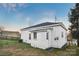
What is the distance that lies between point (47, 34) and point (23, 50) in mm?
296

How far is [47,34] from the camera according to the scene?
7.00ft

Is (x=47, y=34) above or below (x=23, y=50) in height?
above

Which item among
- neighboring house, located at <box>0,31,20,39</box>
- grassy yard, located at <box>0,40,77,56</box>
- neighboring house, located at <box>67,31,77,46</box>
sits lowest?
grassy yard, located at <box>0,40,77,56</box>

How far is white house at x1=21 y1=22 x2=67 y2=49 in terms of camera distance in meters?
2.13

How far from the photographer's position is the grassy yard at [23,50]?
2125mm

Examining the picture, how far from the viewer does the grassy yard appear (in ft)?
6.97

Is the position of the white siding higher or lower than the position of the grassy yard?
higher

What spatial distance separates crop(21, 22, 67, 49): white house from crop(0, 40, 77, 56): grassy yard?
2.0 inches

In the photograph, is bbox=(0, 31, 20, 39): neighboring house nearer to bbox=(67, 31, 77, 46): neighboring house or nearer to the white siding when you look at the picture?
the white siding

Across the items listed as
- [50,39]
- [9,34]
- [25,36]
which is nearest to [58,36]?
[50,39]

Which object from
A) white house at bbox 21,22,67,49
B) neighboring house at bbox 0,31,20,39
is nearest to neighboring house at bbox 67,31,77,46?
white house at bbox 21,22,67,49

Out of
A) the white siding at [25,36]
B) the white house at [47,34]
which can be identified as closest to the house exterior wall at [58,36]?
the white house at [47,34]

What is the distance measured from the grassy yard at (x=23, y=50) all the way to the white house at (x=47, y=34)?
0.05m

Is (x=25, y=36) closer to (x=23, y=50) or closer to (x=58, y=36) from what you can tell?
(x=23, y=50)
